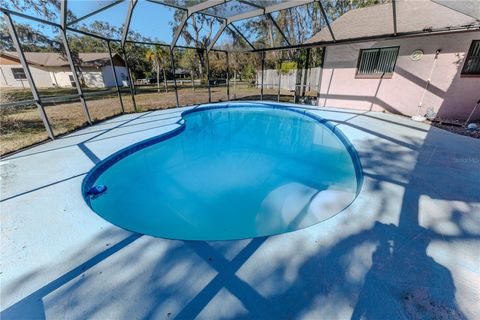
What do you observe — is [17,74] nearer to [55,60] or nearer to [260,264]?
[55,60]

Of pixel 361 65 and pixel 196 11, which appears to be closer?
pixel 196 11

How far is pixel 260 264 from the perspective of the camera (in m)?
1.66

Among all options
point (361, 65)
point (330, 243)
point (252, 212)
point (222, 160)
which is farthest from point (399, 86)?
point (330, 243)

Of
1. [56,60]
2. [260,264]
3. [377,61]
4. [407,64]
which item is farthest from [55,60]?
[260,264]

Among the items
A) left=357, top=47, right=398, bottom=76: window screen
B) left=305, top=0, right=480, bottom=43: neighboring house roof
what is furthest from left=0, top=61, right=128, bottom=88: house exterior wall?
left=357, top=47, right=398, bottom=76: window screen

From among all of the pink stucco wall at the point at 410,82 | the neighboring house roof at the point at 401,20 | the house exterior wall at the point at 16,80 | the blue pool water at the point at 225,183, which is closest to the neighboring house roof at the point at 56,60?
the house exterior wall at the point at 16,80

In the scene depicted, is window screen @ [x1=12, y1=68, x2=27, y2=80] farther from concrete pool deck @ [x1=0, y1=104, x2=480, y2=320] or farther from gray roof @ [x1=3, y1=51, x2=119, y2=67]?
concrete pool deck @ [x1=0, y1=104, x2=480, y2=320]

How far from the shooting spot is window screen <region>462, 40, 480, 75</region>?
5852mm

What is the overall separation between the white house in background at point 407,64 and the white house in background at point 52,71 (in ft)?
72.4

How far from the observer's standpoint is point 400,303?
136cm

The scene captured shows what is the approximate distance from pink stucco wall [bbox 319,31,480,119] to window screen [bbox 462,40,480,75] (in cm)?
11

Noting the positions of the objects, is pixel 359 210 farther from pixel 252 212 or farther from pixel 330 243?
pixel 252 212

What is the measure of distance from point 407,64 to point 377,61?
3.37ft

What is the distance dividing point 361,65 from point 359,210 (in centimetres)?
807
